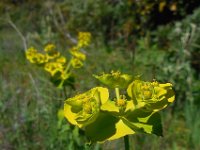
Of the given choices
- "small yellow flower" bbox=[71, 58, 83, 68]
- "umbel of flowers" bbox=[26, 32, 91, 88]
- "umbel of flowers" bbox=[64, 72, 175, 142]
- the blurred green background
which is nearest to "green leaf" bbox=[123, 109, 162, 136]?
"umbel of flowers" bbox=[64, 72, 175, 142]

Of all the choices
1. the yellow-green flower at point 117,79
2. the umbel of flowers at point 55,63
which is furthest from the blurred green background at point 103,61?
the yellow-green flower at point 117,79

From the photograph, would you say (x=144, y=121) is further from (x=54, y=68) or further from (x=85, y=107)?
(x=54, y=68)

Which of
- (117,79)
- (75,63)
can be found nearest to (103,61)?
(75,63)

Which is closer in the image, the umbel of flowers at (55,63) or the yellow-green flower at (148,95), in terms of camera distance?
the yellow-green flower at (148,95)

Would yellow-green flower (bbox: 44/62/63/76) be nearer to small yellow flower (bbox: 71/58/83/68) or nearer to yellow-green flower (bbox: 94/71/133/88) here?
small yellow flower (bbox: 71/58/83/68)

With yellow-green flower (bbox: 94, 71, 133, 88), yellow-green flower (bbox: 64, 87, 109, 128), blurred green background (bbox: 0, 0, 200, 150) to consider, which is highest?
yellow-green flower (bbox: 94, 71, 133, 88)

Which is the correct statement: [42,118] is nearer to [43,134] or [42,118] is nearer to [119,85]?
[43,134]

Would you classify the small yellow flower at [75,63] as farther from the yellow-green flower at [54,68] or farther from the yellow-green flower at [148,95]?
the yellow-green flower at [148,95]
